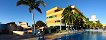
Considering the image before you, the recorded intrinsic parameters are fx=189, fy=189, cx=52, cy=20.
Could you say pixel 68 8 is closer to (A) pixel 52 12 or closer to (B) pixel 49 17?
(A) pixel 52 12

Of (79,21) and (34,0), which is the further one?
(79,21)

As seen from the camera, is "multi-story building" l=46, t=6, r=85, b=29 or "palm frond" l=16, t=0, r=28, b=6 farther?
"multi-story building" l=46, t=6, r=85, b=29

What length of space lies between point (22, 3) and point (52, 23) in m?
53.1

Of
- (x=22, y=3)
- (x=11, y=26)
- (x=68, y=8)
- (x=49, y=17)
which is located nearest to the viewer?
(x=22, y=3)

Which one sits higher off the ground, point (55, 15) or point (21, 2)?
point (21, 2)

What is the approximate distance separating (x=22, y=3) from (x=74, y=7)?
1886 inches

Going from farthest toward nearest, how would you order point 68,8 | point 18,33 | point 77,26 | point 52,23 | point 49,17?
1. point 49,17
2. point 52,23
3. point 77,26
4. point 68,8
5. point 18,33

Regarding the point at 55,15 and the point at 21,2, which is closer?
the point at 21,2

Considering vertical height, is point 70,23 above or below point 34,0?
below

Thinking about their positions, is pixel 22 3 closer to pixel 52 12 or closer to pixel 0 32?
pixel 0 32

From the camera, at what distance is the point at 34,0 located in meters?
42.4

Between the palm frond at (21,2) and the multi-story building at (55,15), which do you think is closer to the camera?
the palm frond at (21,2)

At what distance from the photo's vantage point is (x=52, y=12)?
9512 centimetres

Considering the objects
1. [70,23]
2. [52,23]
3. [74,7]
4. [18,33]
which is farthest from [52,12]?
[18,33]
